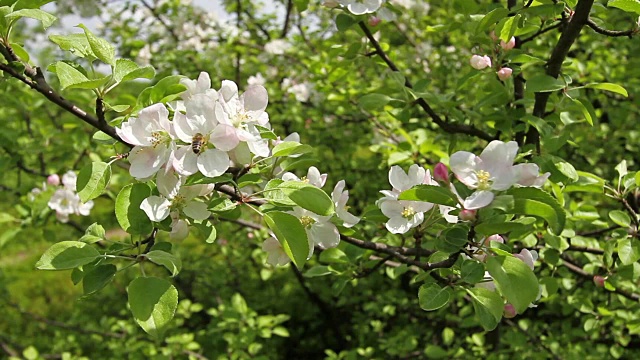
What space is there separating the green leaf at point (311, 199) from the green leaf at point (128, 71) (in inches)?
14.3

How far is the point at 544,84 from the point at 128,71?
3.36ft

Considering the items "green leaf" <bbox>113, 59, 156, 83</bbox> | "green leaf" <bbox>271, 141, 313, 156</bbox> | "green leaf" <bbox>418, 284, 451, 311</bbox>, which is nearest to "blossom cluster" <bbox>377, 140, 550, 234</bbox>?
"green leaf" <bbox>418, 284, 451, 311</bbox>

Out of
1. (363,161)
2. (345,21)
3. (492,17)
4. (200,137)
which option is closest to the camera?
(200,137)

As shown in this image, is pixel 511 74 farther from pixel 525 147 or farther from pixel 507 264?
pixel 507 264

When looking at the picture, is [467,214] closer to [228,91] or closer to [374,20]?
[228,91]

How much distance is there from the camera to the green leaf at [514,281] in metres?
0.95

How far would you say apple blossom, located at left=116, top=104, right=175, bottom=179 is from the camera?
106 cm

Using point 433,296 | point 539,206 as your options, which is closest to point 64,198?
point 433,296

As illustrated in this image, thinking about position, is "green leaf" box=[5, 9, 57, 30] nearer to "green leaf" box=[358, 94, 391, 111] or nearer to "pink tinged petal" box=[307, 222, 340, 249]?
"pink tinged petal" box=[307, 222, 340, 249]

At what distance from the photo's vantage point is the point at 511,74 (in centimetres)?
164

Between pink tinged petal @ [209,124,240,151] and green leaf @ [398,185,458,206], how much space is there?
0.33m

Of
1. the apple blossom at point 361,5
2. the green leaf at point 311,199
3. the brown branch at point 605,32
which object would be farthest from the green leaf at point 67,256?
the brown branch at point 605,32

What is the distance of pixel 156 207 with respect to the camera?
1.08 metres

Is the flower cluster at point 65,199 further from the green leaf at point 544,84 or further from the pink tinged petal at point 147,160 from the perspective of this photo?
the green leaf at point 544,84
